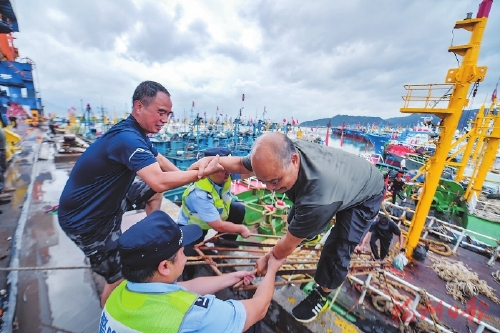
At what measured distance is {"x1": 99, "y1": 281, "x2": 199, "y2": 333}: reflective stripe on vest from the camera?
112cm

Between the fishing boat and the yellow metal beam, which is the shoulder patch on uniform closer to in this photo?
the fishing boat

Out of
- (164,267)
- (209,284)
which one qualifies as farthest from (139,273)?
(209,284)

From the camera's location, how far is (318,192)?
1748mm

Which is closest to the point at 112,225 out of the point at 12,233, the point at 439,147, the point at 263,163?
the point at 263,163

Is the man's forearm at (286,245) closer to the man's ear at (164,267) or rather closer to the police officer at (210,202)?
the man's ear at (164,267)

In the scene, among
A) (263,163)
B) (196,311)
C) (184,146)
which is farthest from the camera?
(184,146)

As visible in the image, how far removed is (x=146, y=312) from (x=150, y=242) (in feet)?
1.20

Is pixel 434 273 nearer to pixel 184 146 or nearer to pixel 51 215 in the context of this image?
pixel 51 215

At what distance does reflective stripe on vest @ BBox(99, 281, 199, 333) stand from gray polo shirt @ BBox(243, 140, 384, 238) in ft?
3.42

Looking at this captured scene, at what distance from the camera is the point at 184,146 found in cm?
2900

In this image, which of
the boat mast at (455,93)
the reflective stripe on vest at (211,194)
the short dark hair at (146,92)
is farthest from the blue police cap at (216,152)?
the boat mast at (455,93)

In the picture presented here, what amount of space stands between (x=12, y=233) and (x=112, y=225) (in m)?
3.09

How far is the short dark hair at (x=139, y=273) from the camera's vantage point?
1.30 metres

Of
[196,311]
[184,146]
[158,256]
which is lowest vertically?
[184,146]
